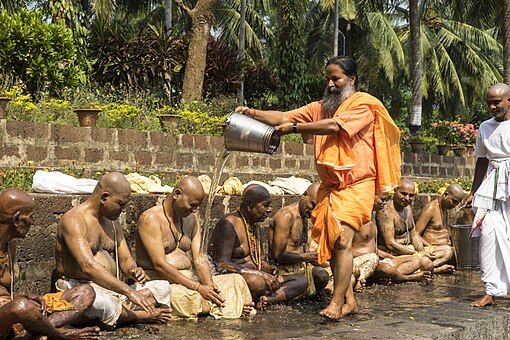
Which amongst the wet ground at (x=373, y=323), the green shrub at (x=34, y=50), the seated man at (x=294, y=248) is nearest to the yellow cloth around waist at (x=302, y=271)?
the seated man at (x=294, y=248)

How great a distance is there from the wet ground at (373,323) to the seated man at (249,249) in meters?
0.17

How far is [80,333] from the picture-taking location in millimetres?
5035

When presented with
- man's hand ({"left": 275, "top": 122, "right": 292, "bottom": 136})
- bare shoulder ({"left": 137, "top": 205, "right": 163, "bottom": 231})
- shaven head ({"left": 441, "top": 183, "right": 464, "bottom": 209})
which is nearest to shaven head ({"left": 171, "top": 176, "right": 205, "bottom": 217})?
bare shoulder ({"left": 137, "top": 205, "right": 163, "bottom": 231})

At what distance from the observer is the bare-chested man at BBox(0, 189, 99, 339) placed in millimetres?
4586

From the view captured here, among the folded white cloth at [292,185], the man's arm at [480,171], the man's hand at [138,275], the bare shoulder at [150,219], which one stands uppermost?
the man's arm at [480,171]

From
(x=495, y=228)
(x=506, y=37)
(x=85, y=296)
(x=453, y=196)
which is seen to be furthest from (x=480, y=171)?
(x=506, y=37)

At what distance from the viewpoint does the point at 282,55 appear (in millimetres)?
23219

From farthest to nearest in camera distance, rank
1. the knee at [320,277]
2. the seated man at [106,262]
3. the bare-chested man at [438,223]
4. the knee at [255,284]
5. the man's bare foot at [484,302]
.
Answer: the bare-chested man at [438,223]
the knee at [320,277]
the man's bare foot at [484,302]
the knee at [255,284]
the seated man at [106,262]

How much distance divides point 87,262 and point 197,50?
9.76m

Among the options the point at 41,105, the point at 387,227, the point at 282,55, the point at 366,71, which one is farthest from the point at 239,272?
the point at 366,71

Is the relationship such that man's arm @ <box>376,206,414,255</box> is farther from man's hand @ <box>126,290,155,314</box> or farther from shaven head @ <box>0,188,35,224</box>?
shaven head @ <box>0,188,35,224</box>

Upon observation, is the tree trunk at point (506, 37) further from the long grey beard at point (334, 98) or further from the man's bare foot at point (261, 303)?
the man's bare foot at point (261, 303)

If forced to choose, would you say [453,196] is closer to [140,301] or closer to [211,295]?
[211,295]

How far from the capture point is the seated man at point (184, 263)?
6.32m
